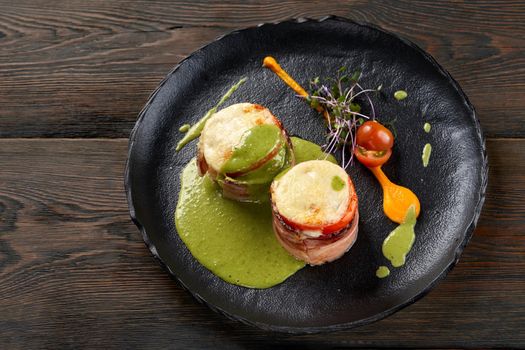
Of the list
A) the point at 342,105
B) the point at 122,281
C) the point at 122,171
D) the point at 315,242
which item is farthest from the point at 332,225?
the point at 122,171

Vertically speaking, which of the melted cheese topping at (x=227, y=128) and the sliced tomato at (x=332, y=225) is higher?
the melted cheese topping at (x=227, y=128)

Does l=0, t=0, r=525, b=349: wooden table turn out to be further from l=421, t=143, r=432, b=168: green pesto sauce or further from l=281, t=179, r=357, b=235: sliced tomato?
l=281, t=179, r=357, b=235: sliced tomato

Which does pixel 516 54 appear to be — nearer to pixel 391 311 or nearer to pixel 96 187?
pixel 391 311

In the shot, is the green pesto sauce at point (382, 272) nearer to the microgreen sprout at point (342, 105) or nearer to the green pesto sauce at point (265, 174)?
the microgreen sprout at point (342, 105)

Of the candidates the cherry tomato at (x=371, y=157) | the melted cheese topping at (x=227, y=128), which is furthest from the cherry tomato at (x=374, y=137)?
the melted cheese topping at (x=227, y=128)

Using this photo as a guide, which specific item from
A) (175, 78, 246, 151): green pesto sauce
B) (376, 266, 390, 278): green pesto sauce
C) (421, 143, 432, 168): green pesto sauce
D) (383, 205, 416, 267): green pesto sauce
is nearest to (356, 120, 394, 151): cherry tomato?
(421, 143, 432, 168): green pesto sauce

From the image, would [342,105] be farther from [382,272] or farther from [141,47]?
[141,47]
